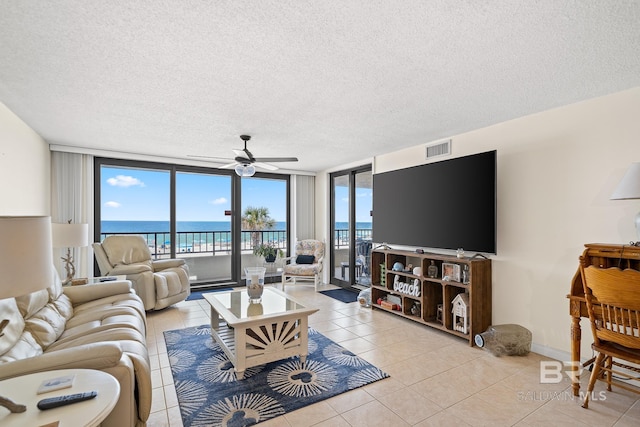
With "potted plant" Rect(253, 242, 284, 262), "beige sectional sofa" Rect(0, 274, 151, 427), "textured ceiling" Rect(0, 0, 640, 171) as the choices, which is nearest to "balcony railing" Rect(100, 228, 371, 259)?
"potted plant" Rect(253, 242, 284, 262)

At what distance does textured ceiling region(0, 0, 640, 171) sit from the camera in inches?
63.2

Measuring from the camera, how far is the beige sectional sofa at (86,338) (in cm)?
161

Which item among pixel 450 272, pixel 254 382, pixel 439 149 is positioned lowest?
pixel 254 382

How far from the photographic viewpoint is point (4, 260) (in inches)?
41.4

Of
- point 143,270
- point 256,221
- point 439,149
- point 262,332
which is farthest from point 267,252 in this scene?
point 439,149

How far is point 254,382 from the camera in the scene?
251 centimetres

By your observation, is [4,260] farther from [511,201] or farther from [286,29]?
[511,201]

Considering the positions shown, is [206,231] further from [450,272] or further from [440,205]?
[450,272]

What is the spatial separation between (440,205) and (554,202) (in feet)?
3.57

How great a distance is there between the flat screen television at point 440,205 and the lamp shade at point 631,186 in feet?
3.20

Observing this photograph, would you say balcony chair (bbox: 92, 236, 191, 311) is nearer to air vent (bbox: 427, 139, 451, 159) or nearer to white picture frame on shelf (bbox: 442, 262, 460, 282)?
white picture frame on shelf (bbox: 442, 262, 460, 282)

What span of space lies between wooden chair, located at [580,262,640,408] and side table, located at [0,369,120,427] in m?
2.82

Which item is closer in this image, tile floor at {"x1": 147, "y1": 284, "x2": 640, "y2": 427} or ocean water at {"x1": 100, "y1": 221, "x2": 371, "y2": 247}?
tile floor at {"x1": 147, "y1": 284, "x2": 640, "y2": 427}

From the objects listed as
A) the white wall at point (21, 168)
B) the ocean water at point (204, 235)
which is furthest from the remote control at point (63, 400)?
the ocean water at point (204, 235)
